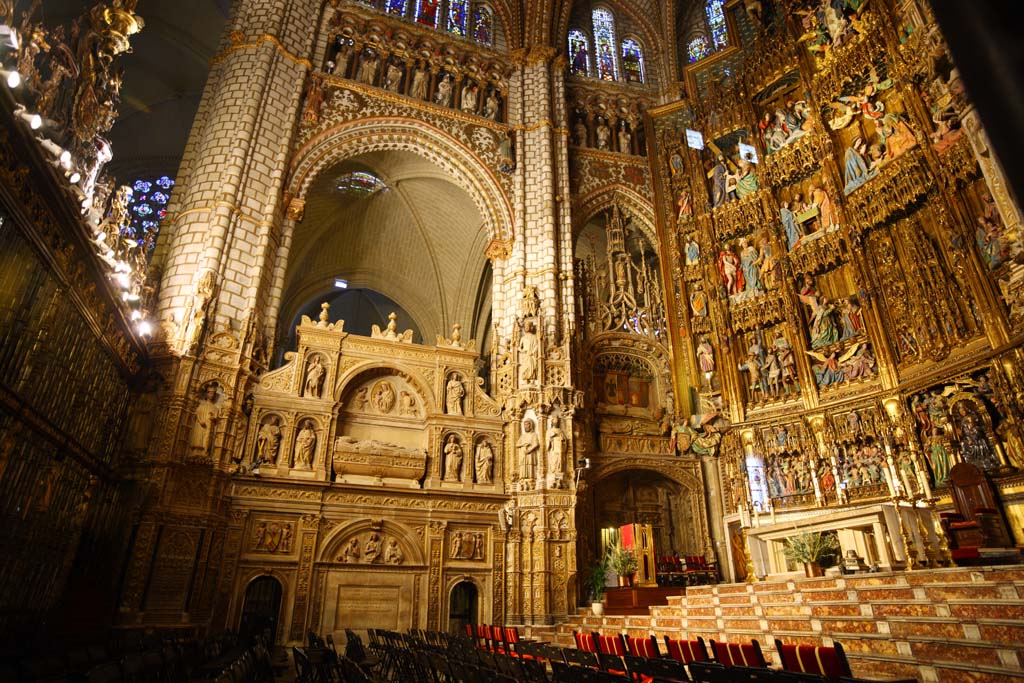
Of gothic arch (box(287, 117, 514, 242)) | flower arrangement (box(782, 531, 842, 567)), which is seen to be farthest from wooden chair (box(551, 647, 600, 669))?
gothic arch (box(287, 117, 514, 242))

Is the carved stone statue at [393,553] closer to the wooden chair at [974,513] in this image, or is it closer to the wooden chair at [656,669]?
the wooden chair at [656,669]

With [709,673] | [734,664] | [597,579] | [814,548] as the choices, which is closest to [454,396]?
[597,579]

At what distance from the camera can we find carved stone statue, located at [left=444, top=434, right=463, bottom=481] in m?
16.2

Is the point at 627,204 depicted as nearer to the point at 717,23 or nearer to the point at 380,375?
the point at 717,23

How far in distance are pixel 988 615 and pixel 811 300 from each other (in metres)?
10.1

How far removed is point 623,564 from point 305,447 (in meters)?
8.16

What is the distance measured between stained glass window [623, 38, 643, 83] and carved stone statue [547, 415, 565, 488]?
1500 centimetres

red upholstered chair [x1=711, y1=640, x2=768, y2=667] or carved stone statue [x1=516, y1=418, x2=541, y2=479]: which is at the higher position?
carved stone statue [x1=516, y1=418, x2=541, y2=479]

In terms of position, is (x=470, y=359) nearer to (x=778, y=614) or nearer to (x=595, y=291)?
(x=595, y=291)

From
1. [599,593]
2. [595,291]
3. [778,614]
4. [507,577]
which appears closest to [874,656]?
[778,614]

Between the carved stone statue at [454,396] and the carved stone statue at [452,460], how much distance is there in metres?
0.72

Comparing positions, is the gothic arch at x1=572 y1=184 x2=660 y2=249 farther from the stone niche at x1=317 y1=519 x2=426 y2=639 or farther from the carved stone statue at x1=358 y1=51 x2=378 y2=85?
the stone niche at x1=317 y1=519 x2=426 y2=639

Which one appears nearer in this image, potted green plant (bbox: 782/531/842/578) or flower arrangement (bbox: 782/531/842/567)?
potted green plant (bbox: 782/531/842/578)

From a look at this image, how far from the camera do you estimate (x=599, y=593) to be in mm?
14883
